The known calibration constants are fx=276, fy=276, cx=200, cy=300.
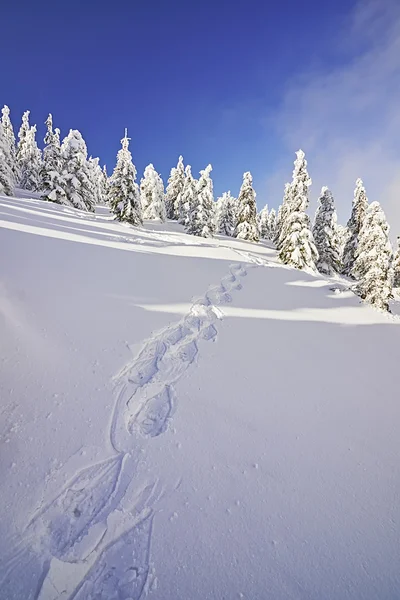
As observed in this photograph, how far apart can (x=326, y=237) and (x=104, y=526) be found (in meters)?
31.0

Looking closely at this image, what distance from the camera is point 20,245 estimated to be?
30.3 ft

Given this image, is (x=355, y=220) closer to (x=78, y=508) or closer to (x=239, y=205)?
(x=239, y=205)

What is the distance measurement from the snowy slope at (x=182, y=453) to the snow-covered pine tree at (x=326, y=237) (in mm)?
23678

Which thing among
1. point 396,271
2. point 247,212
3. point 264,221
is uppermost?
point 264,221

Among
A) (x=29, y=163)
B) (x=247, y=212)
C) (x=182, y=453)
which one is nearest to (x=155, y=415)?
(x=182, y=453)

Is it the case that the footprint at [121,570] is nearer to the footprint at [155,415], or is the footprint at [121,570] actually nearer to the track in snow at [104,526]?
the track in snow at [104,526]

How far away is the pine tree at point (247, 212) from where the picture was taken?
1372 inches

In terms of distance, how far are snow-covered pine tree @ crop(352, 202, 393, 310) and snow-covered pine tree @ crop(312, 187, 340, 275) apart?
13.6 metres

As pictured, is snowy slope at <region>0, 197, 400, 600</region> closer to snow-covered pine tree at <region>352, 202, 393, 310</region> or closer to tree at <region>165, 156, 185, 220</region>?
snow-covered pine tree at <region>352, 202, 393, 310</region>

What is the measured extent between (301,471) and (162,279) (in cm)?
780

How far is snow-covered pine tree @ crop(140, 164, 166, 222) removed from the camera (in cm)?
3903

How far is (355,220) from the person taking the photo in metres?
31.5

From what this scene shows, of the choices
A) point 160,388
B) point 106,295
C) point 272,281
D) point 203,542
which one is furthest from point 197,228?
point 203,542

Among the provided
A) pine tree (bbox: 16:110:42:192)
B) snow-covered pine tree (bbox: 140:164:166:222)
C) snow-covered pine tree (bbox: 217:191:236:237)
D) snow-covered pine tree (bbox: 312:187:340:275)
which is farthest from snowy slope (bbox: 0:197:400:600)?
pine tree (bbox: 16:110:42:192)
